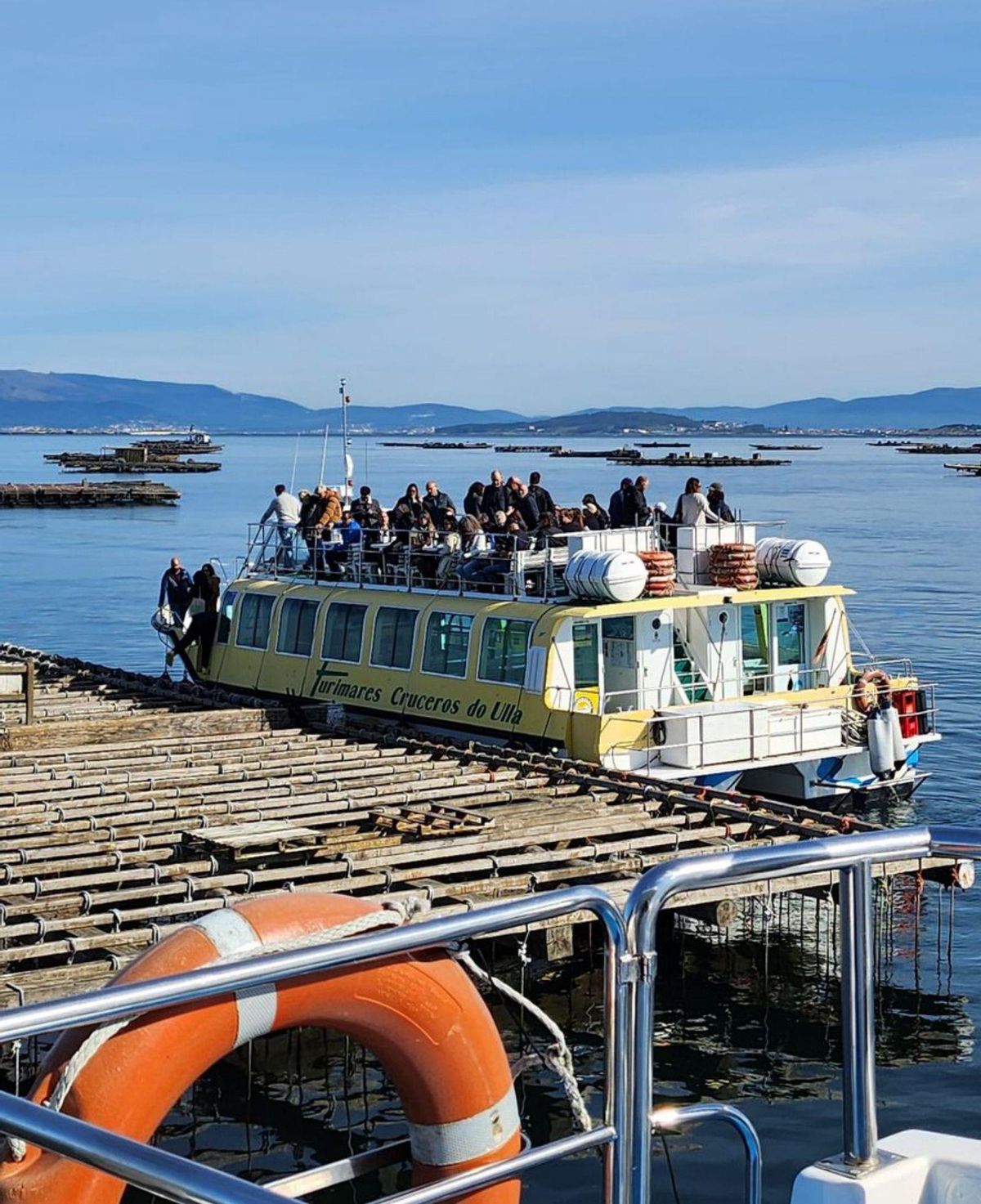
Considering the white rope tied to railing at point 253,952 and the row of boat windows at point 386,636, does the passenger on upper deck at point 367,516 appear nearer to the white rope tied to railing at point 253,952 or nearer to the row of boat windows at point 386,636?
the row of boat windows at point 386,636

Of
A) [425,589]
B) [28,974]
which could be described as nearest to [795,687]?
[425,589]

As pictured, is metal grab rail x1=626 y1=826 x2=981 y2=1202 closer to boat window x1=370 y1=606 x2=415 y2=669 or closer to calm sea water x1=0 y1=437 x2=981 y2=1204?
calm sea water x1=0 y1=437 x2=981 y2=1204

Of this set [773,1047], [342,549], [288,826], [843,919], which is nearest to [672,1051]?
[773,1047]

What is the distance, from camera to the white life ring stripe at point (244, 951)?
4.45 meters

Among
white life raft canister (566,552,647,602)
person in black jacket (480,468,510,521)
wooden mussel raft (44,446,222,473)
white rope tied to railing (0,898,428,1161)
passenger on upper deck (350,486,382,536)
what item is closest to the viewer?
white rope tied to railing (0,898,428,1161)

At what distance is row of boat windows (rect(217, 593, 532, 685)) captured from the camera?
2239 cm

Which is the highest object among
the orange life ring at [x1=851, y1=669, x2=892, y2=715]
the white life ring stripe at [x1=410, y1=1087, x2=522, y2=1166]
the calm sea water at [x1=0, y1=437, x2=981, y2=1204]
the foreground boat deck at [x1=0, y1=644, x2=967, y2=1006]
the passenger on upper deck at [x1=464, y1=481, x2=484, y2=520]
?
the passenger on upper deck at [x1=464, y1=481, x2=484, y2=520]

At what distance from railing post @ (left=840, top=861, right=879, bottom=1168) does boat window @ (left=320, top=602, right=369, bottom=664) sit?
2074cm

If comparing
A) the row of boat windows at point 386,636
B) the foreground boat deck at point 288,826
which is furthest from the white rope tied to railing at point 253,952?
the row of boat windows at point 386,636

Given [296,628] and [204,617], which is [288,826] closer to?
[296,628]

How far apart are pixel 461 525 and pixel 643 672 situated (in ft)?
12.5

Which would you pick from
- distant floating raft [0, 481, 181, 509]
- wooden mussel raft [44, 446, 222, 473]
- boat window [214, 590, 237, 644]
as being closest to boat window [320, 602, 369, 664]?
boat window [214, 590, 237, 644]

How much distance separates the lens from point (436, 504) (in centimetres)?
2630

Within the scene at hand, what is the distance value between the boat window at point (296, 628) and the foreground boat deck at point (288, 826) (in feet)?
10.1
